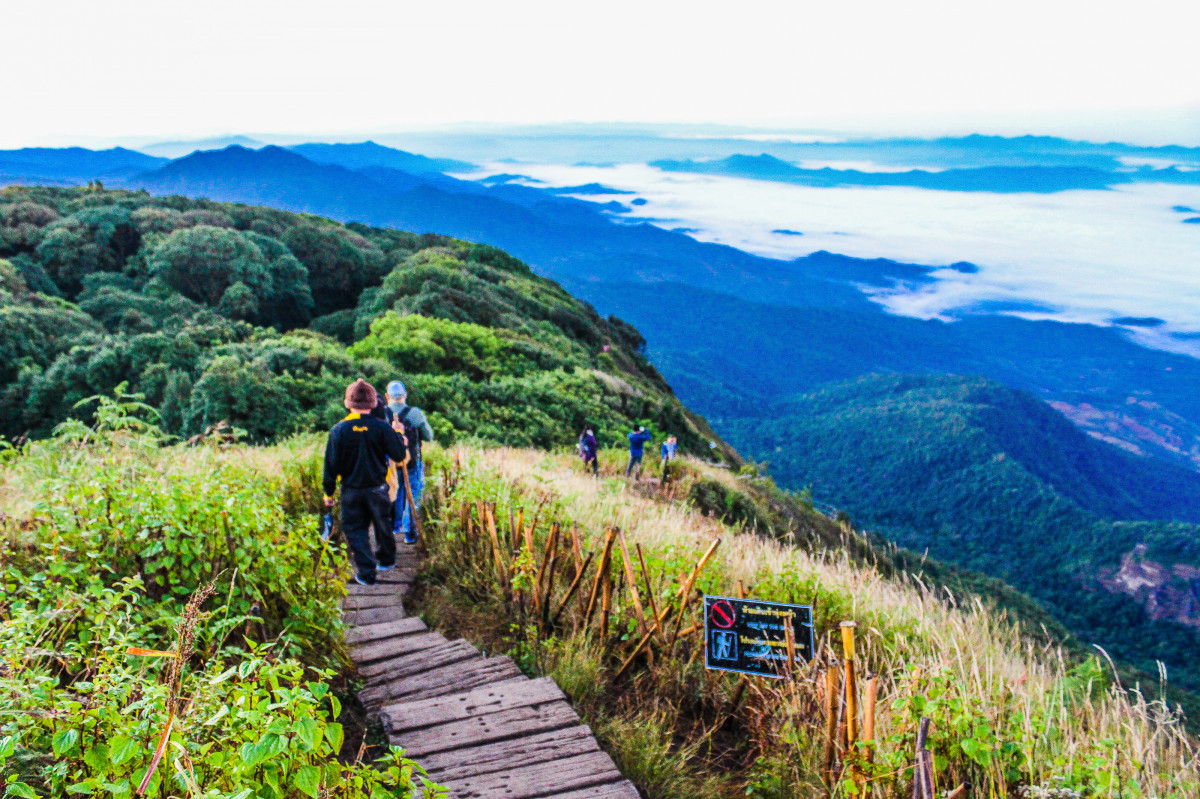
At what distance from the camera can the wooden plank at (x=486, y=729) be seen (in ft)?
10.5

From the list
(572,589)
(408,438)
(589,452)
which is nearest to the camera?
(572,589)

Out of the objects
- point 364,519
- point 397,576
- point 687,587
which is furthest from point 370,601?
point 687,587

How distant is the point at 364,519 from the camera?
5781mm

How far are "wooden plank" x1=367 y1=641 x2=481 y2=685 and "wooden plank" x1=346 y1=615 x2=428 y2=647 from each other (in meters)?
0.39

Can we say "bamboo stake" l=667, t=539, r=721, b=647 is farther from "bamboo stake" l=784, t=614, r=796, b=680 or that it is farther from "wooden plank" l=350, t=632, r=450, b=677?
"wooden plank" l=350, t=632, r=450, b=677

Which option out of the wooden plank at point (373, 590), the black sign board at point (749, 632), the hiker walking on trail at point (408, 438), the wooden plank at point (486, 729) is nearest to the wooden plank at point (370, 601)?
the wooden plank at point (373, 590)

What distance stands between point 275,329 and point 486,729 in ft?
87.2

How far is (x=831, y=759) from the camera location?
3203mm

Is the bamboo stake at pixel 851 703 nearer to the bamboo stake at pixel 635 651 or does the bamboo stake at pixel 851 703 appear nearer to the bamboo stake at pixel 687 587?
the bamboo stake at pixel 687 587

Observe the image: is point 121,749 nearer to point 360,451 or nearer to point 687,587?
point 687,587

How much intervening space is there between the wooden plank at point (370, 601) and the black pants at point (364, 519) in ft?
0.79

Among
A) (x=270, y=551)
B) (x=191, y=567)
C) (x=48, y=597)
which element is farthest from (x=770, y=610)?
(x=48, y=597)

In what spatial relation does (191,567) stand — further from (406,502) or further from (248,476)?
(406,502)

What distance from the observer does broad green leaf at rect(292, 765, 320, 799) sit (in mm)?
1739
